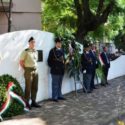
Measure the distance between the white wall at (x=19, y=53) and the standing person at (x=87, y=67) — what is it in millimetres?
541

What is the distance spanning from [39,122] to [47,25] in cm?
1668

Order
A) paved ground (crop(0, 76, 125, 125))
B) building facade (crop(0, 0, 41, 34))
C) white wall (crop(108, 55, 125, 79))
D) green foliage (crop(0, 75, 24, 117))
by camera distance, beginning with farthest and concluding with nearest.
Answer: white wall (crop(108, 55, 125, 79)) → building facade (crop(0, 0, 41, 34)) → green foliage (crop(0, 75, 24, 117)) → paved ground (crop(0, 76, 125, 125))

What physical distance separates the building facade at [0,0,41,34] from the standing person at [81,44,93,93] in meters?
3.53

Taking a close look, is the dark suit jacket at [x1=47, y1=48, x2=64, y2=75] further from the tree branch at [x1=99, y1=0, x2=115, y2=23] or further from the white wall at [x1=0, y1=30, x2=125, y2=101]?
the tree branch at [x1=99, y1=0, x2=115, y2=23]

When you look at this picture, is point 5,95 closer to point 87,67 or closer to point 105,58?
point 87,67

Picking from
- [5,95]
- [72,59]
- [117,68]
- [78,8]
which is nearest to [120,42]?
[117,68]

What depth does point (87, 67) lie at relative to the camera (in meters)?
15.9

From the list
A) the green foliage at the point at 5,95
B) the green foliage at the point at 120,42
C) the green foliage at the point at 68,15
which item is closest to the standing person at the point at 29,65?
the green foliage at the point at 5,95

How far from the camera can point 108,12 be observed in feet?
65.8

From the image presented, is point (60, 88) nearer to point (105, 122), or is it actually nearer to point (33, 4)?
point (105, 122)

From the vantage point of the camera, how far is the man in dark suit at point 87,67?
15.8 metres

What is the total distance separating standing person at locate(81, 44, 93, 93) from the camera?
15.8 metres

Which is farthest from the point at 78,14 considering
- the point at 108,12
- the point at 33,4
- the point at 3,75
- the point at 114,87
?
the point at 3,75

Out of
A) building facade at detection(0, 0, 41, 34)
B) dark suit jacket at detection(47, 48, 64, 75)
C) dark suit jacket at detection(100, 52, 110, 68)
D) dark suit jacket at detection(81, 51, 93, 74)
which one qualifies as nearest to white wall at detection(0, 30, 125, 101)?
dark suit jacket at detection(47, 48, 64, 75)
